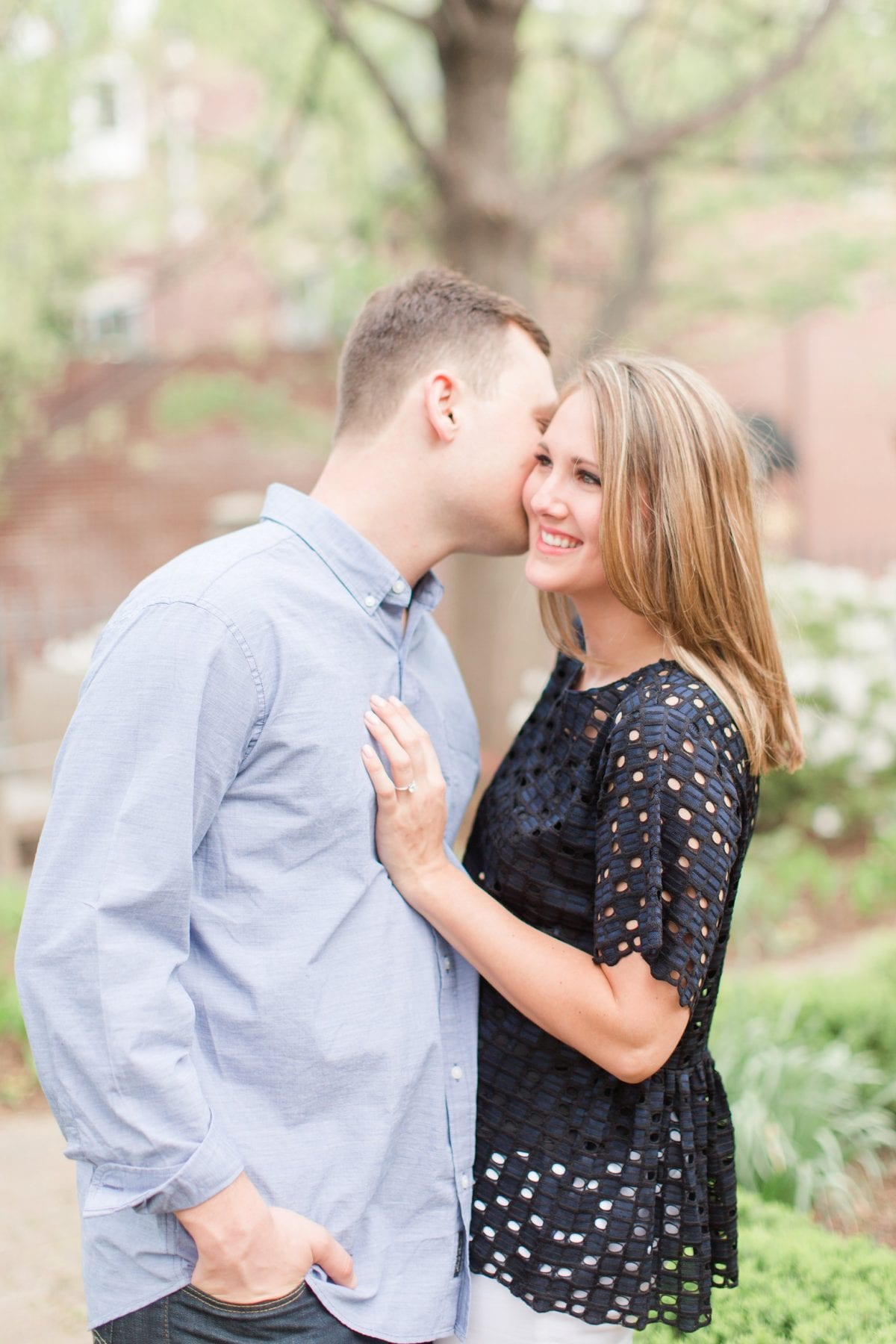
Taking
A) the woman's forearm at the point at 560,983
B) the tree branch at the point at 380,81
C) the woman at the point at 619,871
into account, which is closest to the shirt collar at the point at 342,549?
the woman at the point at 619,871

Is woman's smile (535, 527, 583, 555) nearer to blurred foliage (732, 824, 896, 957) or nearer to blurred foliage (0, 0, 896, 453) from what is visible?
blurred foliage (732, 824, 896, 957)

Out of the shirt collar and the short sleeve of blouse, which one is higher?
the shirt collar

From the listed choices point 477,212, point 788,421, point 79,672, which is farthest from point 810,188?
point 788,421

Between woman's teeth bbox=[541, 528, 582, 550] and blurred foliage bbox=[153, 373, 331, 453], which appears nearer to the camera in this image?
woman's teeth bbox=[541, 528, 582, 550]

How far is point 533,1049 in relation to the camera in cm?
212

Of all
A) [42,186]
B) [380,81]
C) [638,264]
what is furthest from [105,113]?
[638,264]

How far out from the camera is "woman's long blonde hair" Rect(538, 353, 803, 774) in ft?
6.81

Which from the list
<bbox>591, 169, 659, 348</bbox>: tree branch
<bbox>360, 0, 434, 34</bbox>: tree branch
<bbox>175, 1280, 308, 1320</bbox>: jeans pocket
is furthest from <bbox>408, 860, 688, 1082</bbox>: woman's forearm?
<bbox>591, 169, 659, 348</bbox>: tree branch

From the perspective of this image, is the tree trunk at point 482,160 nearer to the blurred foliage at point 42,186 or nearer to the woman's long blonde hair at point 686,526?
the blurred foliage at point 42,186

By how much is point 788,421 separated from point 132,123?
10.7 meters

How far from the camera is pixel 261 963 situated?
1.83 m

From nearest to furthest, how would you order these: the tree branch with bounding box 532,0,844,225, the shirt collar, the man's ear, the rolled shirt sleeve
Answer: the rolled shirt sleeve
the shirt collar
the man's ear
the tree branch with bounding box 532,0,844,225

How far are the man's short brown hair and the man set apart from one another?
45mm

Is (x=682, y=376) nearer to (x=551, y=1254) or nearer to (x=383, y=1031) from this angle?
(x=383, y=1031)
